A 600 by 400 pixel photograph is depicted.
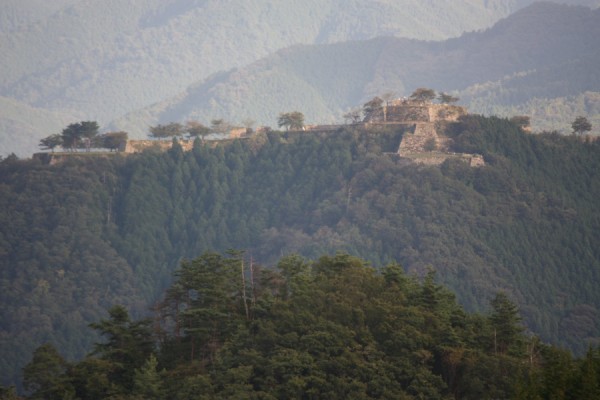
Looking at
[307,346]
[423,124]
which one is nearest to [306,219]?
[423,124]

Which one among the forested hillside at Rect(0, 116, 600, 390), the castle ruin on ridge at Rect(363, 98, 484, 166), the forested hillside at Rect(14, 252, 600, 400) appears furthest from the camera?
the castle ruin on ridge at Rect(363, 98, 484, 166)

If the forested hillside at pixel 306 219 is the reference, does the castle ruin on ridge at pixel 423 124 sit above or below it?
above

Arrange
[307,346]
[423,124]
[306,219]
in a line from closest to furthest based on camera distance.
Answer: [307,346] < [423,124] < [306,219]

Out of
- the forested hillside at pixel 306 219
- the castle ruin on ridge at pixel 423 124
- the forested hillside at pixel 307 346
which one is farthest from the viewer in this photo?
the castle ruin on ridge at pixel 423 124

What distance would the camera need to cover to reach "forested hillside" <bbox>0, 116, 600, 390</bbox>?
79750 millimetres

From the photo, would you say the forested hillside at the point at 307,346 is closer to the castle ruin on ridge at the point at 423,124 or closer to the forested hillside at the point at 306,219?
the forested hillside at the point at 306,219

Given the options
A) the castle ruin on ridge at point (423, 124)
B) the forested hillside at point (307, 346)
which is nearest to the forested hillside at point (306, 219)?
the castle ruin on ridge at point (423, 124)

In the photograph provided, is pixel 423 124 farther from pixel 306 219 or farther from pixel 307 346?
pixel 307 346

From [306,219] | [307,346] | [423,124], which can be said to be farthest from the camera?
[306,219]

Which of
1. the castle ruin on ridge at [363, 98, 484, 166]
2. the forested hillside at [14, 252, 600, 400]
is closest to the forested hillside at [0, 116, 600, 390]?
the castle ruin on ridge at [363, 98, 484, 166]

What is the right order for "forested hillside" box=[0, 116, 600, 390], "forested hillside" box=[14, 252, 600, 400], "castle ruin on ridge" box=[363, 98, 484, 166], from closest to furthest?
1. "forested hillside" box=[14, 252, 600, 400]
2. "forested hillside" box=[0, 116, 600, 390]
3. "castle ruin on ridge" box=[363, 98, 484, 166]

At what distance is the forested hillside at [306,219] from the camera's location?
79750 mm

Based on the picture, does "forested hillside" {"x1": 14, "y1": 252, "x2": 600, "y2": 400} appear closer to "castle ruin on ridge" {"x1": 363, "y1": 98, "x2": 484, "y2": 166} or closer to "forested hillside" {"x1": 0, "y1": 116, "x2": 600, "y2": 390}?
"forested hillside" {"x1": 0, "y1": 116, "x2": 600, "y2": 390}

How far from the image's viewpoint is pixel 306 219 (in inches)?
3703
